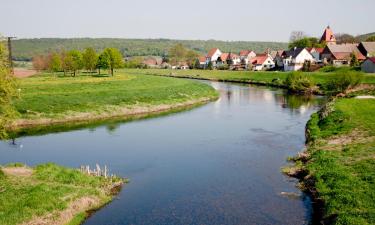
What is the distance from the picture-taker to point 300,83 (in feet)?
287

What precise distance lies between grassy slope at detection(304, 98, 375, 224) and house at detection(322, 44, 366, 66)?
78.6m

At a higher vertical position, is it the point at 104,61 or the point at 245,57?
the point at 245,57

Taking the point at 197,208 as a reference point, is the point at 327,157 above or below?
above

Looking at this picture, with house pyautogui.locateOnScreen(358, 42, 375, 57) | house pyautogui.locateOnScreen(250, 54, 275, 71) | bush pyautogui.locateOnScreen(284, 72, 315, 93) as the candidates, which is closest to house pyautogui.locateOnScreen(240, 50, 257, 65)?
house pyautogui.locateOnScreen(250, 54, 275, 71)

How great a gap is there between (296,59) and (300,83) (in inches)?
1732

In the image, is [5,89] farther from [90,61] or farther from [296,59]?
[296,59]

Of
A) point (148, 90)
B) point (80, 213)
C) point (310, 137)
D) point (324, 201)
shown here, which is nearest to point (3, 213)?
point (80, 213)

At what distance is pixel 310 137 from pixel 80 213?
24.8 m

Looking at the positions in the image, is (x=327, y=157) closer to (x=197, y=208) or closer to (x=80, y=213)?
A: (x=197, y=208)

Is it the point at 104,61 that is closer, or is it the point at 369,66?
the point at 369,66

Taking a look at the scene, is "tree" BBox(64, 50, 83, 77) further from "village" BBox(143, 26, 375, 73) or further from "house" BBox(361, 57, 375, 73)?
"house" BBox(361, 57, 375, 73)

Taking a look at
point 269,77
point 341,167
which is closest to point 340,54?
point 269,77

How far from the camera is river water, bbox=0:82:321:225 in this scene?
77.1 feet

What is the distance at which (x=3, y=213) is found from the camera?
66.9 feet
